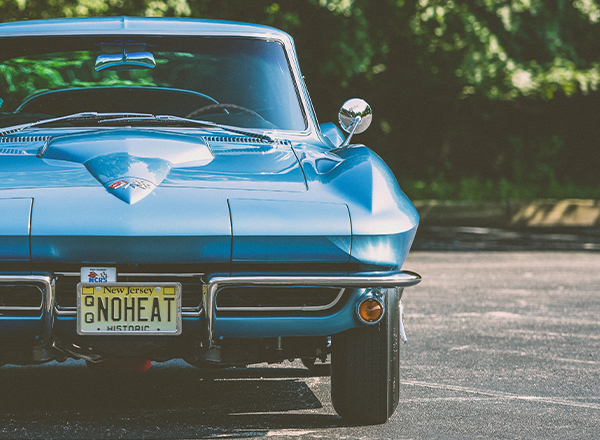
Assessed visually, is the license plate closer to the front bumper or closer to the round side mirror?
the front bumper

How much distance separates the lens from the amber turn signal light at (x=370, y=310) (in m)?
3.30

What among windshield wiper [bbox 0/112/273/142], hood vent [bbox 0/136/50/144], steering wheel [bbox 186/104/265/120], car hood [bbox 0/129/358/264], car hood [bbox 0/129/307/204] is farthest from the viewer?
steering wheel [bbox 186/104/265/120]

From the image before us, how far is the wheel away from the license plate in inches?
27.0

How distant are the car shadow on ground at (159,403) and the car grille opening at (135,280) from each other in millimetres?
590

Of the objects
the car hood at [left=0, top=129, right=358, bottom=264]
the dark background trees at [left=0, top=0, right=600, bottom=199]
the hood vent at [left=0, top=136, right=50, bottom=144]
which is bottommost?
the dark background trees at [left=0, top=0, right=600, bottom=199]

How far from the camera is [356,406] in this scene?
11.6ft

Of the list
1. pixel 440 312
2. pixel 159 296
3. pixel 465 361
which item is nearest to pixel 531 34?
pixel 440 312

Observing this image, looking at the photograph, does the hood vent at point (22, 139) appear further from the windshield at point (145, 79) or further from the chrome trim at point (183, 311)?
the chrome trim at point (183, 311)

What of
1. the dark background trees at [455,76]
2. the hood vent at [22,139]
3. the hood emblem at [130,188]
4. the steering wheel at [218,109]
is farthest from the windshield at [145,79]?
the dark background trees at [455,76]

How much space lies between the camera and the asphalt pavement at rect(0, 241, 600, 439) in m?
3.58

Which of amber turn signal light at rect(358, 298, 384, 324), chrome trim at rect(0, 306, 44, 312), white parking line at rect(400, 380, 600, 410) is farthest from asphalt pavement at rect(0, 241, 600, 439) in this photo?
chrome trim at rect(0, 306, 44, 312)

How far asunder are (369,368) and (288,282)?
1.73ft

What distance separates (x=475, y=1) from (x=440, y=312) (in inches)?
325

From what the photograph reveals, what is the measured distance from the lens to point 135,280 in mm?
3143
